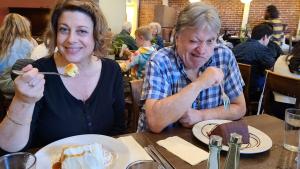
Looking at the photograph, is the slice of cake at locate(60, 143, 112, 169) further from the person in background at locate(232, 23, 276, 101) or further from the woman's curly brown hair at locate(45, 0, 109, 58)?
the person in background at locate(232, 23, 276, 101)

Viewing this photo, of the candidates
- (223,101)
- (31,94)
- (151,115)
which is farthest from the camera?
(223,101)

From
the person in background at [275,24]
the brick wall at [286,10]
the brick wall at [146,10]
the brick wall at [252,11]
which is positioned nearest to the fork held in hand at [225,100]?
the person in background at [275,24]

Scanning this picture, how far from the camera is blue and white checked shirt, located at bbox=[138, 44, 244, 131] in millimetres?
1319

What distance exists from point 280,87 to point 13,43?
2.72 meters

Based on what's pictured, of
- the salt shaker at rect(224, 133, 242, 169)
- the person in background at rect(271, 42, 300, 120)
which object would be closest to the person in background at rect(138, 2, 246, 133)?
the salt shaker at rect(224, 133, 242, 169)

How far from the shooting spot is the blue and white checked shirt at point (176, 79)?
4.33ft

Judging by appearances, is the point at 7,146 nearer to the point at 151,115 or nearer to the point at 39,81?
the point at 39,81

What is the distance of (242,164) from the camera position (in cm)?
92

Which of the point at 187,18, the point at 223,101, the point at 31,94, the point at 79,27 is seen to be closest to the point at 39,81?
the point at 31,94

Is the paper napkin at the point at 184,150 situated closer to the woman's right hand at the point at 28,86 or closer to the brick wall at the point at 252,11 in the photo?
the woman's right hand at the point at 28,86

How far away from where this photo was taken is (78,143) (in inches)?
39.0

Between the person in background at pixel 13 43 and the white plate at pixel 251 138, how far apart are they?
85.9 inches

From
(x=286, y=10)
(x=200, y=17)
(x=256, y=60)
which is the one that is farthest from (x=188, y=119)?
(x=286, y=10)

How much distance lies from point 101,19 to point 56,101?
1.47 feet
